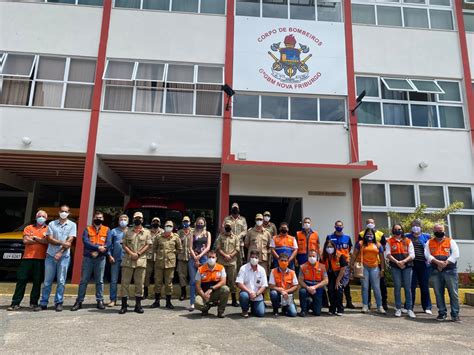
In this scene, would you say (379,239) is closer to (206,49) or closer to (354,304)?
(354,304)

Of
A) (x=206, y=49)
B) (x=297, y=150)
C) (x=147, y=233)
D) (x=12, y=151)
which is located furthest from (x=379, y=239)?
(x=12, y=151)

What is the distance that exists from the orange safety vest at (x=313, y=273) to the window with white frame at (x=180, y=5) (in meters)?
8.26

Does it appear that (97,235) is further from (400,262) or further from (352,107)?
(352,107)

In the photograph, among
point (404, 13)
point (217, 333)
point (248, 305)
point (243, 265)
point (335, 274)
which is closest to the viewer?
point (217, 333)

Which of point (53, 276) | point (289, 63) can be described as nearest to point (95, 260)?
point (53, 276)

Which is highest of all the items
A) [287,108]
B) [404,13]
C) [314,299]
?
[404,13]

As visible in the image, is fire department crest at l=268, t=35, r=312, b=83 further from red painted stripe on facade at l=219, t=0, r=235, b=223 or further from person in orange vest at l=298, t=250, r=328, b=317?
person in orange vest at l=298, t=250, r=328, b=317

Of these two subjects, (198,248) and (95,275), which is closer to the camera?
(95,275)

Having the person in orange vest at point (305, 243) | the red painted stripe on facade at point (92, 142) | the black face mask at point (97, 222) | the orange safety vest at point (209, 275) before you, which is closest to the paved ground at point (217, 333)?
the orange safety vest at point (209, 275)

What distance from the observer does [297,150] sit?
10.7 metres

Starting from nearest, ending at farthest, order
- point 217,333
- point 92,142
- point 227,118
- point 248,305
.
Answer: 1. point 217,333
2. point 248,305
3. point 92,142
4. point 227,118

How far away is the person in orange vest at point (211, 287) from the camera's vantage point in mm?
6621

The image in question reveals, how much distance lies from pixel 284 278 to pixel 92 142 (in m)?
6.48

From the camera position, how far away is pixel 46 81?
10.9 m
